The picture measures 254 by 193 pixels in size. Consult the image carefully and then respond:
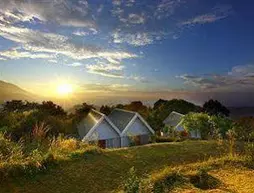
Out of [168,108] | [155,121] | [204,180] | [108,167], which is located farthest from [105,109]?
[204,180]

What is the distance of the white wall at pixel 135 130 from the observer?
1240 inches

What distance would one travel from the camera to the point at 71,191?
32.4ft

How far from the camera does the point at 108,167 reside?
12195 mm

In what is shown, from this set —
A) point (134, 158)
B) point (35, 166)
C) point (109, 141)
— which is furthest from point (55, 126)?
point (35, 166)

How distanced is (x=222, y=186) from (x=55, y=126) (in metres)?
22.6

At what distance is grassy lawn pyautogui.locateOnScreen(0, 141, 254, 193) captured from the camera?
33.0 ft

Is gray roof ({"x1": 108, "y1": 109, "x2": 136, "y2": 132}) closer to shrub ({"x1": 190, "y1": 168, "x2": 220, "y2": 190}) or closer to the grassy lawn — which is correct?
the grassy lawn

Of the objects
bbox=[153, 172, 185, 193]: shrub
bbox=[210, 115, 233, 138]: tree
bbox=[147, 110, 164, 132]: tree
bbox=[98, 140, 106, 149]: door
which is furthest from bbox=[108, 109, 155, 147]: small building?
bbox=[153, 172, 185, 193]: shrub

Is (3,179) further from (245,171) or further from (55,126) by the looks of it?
(55,126)

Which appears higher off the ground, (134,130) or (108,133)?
(134,130)

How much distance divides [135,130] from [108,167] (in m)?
19.8

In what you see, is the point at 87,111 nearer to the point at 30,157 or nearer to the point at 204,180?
the point at 30,157

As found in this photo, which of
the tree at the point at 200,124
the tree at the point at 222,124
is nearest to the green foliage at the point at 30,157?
the tree at the point at 200,124

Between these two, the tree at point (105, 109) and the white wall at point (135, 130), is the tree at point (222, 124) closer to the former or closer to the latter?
the white wall at point (135, 130)
